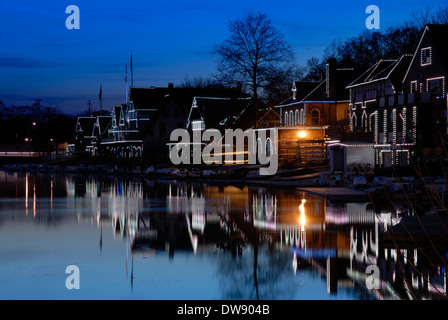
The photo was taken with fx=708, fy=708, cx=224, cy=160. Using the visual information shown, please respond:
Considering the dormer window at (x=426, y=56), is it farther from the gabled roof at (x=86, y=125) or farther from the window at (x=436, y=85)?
the gabled roof at (x=86, y=125)

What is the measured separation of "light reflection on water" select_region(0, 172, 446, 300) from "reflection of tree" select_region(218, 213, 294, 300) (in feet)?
0.08

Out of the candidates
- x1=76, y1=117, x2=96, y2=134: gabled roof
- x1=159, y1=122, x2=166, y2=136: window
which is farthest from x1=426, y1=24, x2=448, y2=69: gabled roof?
x1=76, y1=117, x2=96, y2=134: gabled roof

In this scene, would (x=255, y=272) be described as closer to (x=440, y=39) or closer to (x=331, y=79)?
(x=440, y=39)

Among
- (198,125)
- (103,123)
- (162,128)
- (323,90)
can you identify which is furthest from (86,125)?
(323,90)

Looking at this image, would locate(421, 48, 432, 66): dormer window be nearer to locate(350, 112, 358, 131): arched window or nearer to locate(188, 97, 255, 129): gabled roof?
locate(350, 112, 358, 131): arched window

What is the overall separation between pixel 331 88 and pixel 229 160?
16024 millimetres

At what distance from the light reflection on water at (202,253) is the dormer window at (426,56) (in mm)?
27455

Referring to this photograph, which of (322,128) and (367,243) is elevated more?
(322,128)

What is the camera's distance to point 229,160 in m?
87.1

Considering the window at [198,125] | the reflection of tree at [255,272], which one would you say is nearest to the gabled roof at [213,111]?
the window at [198,125]

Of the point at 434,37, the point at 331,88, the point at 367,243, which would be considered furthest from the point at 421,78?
the point at 367,243

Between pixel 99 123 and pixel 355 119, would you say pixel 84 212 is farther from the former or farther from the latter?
pixel 99 123

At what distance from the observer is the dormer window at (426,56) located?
56.4 meters

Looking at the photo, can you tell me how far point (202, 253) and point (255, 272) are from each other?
331cm
